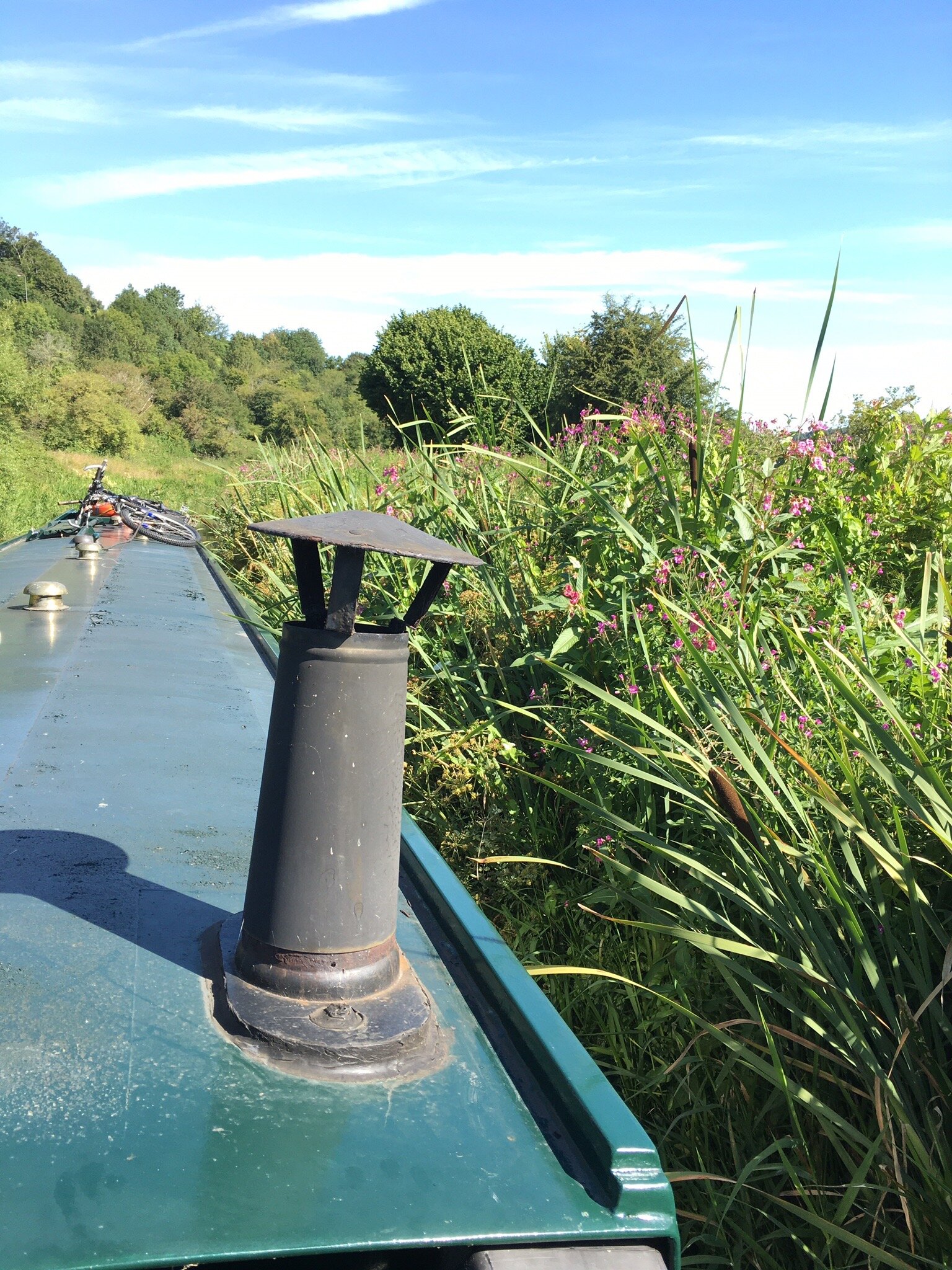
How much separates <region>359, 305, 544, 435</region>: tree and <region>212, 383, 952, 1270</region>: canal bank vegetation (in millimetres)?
1486

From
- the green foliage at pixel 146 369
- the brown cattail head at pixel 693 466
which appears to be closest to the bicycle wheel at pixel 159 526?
the brown cattail head at pixel 693 466

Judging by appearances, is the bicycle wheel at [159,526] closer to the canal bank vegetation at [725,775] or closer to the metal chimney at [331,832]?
the canal bank vegetation at [725,775]

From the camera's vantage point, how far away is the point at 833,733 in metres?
2.21

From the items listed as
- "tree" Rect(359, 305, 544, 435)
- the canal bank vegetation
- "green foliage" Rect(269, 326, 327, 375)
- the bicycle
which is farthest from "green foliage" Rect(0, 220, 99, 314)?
the canal bank vegetation

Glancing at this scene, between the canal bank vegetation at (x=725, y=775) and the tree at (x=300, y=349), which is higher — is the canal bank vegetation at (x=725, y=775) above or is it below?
below

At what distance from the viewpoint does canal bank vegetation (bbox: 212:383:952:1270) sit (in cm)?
161

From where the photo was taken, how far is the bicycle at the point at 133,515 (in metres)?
7.48

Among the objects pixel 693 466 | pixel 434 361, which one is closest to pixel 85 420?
pixel 434 361

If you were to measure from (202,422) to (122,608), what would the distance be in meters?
54.2

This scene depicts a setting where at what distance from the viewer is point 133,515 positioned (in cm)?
798

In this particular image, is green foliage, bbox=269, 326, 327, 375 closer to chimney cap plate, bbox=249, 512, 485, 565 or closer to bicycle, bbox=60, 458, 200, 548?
bicycle, bbox=60, 458, 200, 548

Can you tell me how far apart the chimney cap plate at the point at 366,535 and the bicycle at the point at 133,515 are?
253 inches

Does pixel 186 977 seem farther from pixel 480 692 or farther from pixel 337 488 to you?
pixel 337 488

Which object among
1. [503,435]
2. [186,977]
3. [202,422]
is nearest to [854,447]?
[503,435]
